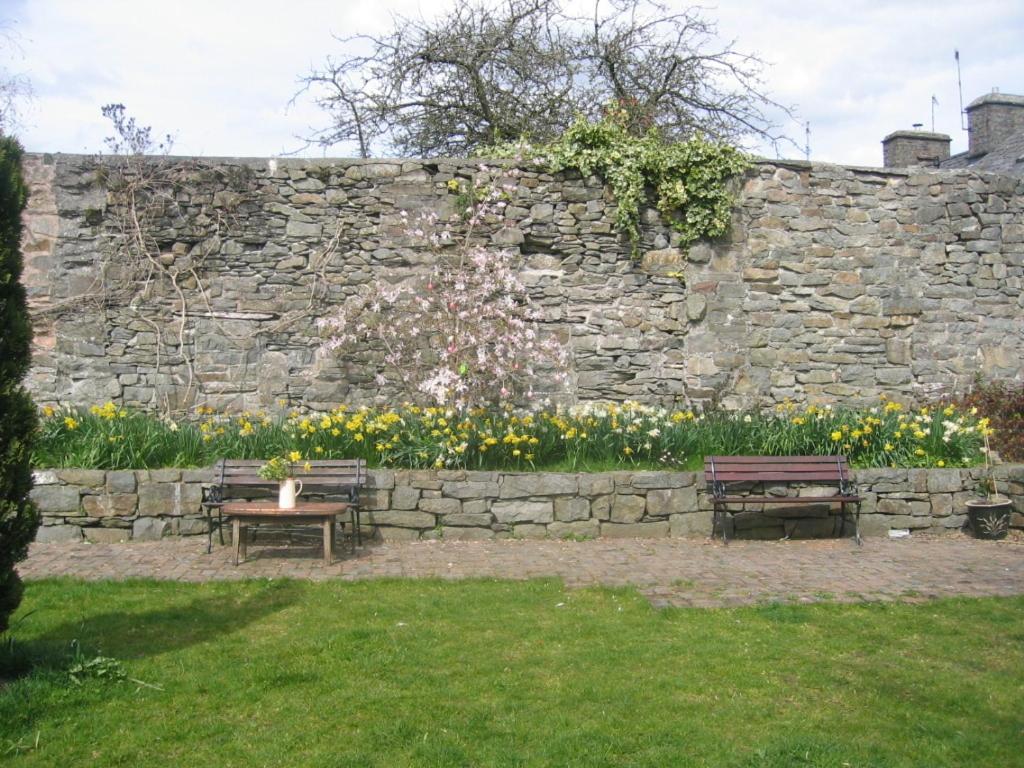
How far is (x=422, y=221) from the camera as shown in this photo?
406 inches

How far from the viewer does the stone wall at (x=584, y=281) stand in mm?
10086

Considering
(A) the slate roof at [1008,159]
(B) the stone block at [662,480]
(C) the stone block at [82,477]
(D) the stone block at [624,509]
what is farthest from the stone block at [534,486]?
(A) the slate roof at [1008,159]

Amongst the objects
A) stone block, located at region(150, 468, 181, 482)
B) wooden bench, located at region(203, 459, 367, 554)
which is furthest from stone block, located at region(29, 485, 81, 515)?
wooden bench, located at region(203, 459, 367, 554)

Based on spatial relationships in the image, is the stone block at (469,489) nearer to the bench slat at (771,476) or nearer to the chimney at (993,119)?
the bench slat at (771,476)

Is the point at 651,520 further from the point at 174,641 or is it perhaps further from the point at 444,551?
the point at 174,641

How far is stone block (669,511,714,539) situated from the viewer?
8430 millimetres

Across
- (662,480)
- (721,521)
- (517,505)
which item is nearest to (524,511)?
(517,505)

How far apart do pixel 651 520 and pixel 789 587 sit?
1957 mm

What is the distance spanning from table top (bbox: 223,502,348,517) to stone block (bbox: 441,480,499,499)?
3.29ft

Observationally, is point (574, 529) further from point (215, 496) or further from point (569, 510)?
point (215, 496)

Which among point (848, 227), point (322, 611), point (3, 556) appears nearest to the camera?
Answer: point (3, 556)

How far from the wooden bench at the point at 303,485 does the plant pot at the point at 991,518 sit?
563 cm

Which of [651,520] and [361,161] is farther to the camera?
[361,161]

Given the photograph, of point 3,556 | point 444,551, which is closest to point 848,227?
point 444,551
